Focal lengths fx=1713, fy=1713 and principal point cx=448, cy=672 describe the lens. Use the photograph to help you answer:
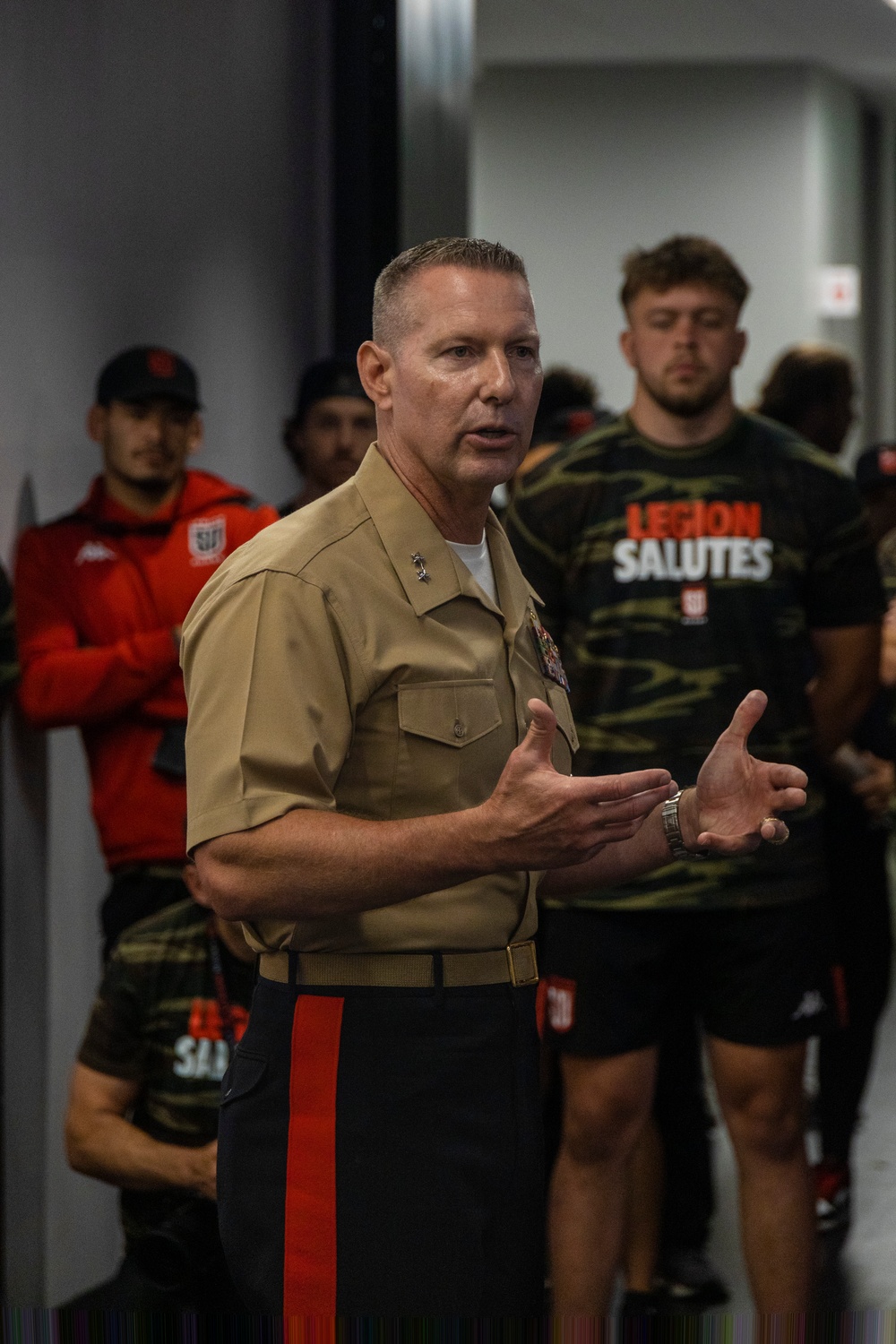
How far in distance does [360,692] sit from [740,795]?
1.22ft

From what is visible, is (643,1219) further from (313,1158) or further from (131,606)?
(313,1158)

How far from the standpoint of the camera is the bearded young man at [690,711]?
97.4 inches

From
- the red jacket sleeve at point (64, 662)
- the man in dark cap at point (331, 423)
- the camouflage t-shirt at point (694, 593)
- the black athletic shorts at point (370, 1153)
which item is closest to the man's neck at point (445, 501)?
the black athletic shorts at point (370, 1153)

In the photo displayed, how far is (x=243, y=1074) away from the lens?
1.58 meters

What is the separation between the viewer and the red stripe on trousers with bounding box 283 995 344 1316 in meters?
1.54

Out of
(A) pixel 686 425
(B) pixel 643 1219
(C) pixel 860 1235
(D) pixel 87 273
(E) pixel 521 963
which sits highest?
(D) pixel 87 273

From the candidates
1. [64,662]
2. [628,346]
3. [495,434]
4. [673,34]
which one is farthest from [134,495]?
[673,34]

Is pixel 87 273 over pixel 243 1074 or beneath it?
over

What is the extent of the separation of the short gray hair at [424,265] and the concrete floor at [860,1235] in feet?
6.26

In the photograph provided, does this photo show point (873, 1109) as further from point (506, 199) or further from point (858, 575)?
point (506, 199)

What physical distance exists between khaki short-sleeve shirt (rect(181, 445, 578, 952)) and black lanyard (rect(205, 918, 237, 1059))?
Answer: 90cm

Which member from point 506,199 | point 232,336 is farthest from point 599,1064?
point 506,199

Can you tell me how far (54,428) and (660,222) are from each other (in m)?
5.02

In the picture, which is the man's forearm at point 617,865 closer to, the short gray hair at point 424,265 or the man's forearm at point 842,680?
the short gray hair at point 424,265
